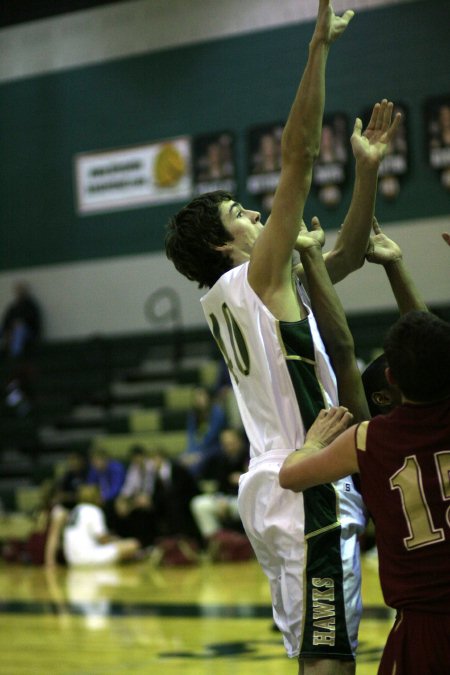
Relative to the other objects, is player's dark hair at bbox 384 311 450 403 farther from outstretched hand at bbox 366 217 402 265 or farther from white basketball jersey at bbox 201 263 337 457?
outstretched hand at bbox 366 217 402 265

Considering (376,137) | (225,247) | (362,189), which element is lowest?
(225,247)

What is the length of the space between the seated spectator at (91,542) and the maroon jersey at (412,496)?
33.4 ft

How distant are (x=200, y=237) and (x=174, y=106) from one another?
14.4 metres

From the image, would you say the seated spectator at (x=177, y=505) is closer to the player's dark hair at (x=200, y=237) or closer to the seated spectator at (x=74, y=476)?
the seated spectator at (x=74, y=476)

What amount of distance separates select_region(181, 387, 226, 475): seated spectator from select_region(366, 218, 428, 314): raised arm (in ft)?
32.0

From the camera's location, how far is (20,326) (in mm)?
18094

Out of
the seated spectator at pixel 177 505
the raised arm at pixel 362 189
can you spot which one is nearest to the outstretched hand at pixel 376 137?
the raised arm at pixel 362 189

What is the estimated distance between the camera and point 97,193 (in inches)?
719

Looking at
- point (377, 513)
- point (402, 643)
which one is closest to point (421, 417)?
point (377, 513)

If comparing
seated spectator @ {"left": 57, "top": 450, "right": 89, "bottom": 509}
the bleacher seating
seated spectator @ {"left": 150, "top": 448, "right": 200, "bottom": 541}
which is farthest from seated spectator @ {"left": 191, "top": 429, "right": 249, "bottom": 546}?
the bleacher seating

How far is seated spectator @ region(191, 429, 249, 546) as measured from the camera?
12164 millimetres

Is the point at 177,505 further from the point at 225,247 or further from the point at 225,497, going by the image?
the point at 225,247

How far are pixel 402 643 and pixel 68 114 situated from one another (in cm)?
1669

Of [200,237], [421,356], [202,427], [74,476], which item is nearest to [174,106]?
[202,427]
